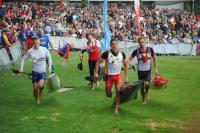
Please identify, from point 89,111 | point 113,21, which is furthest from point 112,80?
point 113,21

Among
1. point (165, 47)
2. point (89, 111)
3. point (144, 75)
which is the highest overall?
point (144, 75)

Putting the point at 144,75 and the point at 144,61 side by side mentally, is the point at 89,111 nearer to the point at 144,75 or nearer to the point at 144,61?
the point at 144,75

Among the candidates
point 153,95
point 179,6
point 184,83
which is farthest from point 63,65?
point 179,6

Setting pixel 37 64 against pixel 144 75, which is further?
pixel 144 75

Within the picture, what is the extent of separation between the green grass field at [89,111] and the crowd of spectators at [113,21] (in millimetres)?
18826

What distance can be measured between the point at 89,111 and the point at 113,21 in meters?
29.2

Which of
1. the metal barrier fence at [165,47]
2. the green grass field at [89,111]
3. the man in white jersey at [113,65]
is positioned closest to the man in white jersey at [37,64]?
the green grass field at [89,111]

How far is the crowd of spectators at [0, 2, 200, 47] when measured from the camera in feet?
130

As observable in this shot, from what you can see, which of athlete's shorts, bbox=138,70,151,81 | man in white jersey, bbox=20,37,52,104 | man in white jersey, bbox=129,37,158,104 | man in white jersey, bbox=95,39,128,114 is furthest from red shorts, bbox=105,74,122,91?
man in white jersey, bbox=20,37,52,104

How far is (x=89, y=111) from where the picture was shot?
14367 mm

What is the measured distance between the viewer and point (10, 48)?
1099 inches

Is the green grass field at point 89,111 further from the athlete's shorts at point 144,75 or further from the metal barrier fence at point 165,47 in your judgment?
the metal barrier fence at point 165,47

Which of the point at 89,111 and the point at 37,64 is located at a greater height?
the point at 37,64

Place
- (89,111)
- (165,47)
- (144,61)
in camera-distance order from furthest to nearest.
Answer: (165,47) → (144,61) → (89,111)
